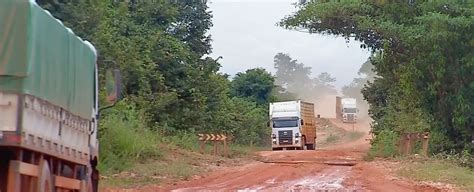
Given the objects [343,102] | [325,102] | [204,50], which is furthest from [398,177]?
[325,102]

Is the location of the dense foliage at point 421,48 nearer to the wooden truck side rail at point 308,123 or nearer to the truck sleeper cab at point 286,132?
the truck sleeper cab at point 286,132

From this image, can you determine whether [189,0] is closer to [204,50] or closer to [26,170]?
[204,50]

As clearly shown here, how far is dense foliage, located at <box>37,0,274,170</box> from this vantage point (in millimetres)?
21656

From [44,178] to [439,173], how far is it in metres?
15.2

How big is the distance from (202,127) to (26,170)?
1113 inches

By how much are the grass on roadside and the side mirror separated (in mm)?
9656

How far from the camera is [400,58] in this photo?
28.6m

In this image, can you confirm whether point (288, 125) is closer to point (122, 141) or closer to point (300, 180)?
point (122, 141)

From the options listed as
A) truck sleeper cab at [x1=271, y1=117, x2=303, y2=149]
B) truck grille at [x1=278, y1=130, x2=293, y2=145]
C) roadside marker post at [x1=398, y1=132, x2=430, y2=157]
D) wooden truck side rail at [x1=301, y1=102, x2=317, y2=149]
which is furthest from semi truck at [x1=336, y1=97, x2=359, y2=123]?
roadside marker post at [x1=398, y1=132, x2=430, y2=157]

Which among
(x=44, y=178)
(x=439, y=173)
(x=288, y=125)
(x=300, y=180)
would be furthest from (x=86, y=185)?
(x=288, y=125)

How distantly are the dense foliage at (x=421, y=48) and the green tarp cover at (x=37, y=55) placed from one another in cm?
1655

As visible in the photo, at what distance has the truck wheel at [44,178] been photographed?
25.5ft

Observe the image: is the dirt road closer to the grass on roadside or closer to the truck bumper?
the grass on roadside

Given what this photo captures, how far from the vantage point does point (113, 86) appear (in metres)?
11.3
